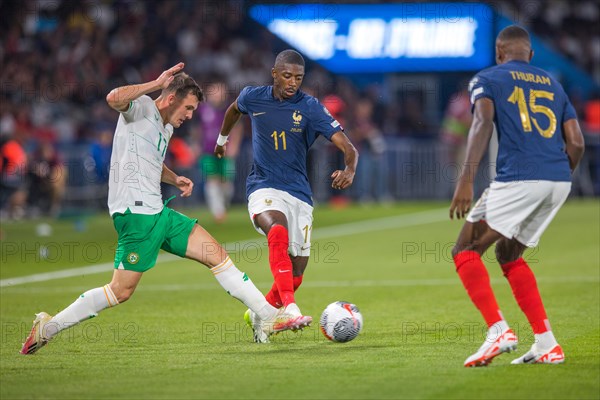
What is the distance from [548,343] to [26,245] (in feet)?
42.9

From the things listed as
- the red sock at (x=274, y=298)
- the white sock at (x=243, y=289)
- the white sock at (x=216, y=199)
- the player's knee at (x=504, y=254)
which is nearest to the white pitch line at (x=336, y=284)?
the red sock at (x=274, y=298)

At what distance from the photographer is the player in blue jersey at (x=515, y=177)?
25.6 ft

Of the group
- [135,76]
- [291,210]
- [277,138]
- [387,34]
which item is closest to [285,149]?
[277,138]

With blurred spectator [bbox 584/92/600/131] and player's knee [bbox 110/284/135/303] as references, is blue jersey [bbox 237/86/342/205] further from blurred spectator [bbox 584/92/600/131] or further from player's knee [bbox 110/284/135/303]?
blurred spectator [bbox 584/92/600/131]

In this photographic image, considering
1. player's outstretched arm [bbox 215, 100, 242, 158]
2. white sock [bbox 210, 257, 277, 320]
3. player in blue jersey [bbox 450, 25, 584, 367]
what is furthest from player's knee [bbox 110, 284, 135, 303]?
player in blue jersey [bbox 450, 25, 584, 367]

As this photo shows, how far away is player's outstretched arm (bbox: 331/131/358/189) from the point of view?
9.20 metres

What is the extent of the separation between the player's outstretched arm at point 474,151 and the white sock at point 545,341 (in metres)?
1.08

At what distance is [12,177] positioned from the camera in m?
26.0

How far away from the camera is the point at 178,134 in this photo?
28359 mm

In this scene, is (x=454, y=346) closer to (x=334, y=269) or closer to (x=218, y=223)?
(x=334, y=269)

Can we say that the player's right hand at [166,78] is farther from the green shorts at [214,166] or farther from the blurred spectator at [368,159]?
the blurred spectator at [368,159]

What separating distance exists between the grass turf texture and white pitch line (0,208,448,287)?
342 mm

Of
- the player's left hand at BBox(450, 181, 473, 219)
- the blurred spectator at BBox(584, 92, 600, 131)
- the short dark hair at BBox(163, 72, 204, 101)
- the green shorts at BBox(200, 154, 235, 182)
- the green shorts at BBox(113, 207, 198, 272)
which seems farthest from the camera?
the blurred spectator at BBox(584, 92, 600, 131)

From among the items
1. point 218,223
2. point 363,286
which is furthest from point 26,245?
point 363,286
